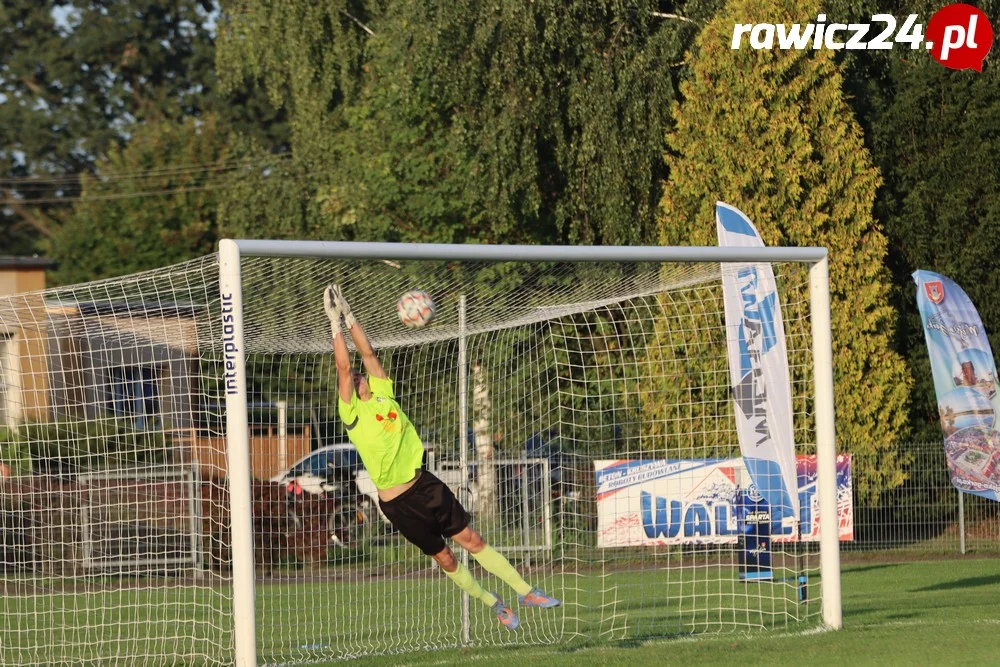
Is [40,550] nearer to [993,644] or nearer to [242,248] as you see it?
[242,248]

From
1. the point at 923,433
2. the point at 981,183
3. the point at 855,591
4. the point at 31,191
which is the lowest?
the point at 855,591

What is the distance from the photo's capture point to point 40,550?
13812 millimetres

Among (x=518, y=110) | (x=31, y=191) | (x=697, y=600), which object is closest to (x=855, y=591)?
(x=697, y=600)

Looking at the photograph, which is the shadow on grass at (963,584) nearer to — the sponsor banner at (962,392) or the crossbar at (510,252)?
the sponsor banner at (962,392)

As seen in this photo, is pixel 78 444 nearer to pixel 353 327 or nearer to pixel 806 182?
pixel 353 327

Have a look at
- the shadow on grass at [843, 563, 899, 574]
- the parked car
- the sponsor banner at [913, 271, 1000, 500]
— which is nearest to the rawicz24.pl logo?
the sponsor banner at [913, 271, 1000, 500]

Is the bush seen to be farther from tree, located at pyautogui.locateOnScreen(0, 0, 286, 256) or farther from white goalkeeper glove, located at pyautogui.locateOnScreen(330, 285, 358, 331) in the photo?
tree, located at pyautogui.locateOnScreen(0, 0, 286, 256)

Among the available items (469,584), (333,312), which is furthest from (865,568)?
(333,312)

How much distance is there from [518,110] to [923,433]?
26.2ft

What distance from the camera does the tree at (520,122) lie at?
1964cm

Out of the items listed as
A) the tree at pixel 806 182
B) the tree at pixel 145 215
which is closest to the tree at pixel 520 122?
the tree at pixel 806 182

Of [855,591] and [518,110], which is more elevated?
[518,110]

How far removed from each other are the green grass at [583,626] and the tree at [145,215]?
82.0 feet

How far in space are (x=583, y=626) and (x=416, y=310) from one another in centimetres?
309
